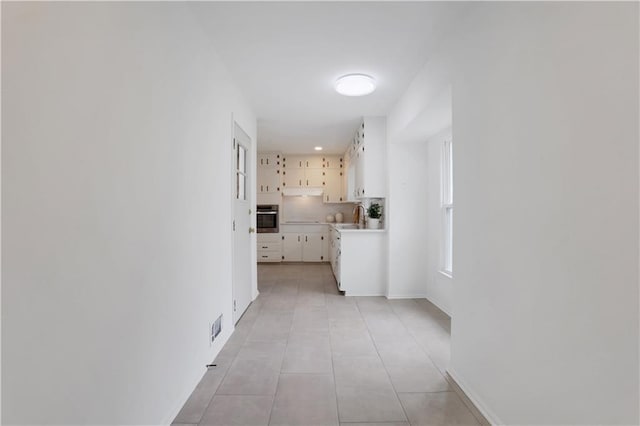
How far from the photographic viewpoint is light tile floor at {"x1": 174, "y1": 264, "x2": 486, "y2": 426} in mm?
1832

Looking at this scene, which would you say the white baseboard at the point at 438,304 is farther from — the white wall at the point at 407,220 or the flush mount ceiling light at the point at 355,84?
the flush mount ceiling light at the point at 355,84

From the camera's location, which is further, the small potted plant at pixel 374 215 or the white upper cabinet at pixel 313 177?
the white upper cabinet at pixel 313 177

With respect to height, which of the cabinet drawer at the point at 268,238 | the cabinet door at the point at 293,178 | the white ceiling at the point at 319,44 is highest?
the white ceiling at the point at 319,44

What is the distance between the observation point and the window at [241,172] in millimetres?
3510

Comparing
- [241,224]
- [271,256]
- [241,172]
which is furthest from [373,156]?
[271,256]

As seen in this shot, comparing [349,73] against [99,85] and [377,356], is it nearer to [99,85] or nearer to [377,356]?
[99,85]

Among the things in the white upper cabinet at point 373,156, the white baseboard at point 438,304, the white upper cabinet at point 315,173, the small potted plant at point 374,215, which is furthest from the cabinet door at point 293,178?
the white baseboard at point 438,304

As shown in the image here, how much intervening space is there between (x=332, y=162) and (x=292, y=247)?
221 cm

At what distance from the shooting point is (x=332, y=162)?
24.6 feet

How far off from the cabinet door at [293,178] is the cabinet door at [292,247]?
3.93 ft

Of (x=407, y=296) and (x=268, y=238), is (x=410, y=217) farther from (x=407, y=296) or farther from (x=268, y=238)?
(x=268, y=238)

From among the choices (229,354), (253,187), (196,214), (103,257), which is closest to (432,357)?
(229,354)

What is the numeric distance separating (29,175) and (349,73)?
8.85 feet

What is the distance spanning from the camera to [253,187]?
428 centimetres
